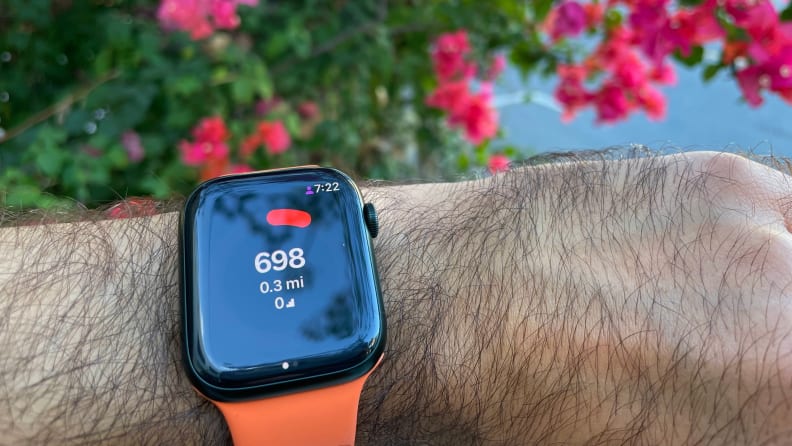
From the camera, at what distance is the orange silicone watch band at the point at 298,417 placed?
2.68 feet

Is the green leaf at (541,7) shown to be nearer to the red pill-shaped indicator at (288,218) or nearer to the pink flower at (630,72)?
the pink flower at (630,72)

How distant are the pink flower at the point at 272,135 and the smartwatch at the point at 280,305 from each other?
971 millimetres

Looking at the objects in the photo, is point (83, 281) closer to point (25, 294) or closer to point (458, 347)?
point (25, 294)

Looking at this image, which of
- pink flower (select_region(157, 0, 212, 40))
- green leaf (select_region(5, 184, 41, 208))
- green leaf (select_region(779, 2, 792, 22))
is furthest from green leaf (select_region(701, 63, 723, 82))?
green leaf (select_region(5, 184, 41, 208))

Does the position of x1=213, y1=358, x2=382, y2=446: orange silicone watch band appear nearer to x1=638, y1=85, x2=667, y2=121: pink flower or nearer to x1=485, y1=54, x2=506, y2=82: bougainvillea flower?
x1=638, y1=85, x2=667, y2=121: pink flower

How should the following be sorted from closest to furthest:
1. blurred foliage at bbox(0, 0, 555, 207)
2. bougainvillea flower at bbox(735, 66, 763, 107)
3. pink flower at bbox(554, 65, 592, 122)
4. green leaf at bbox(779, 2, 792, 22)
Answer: green leaf at bbox(779, 2, 792, 22) < bougainvillea flower at bbox(735, 66, 763, 107) < blurred foliage at bbox(0, 0, 555, 207) < pink flower at bbox(554, 65, 592, 122)

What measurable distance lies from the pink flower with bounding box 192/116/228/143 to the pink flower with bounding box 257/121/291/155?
0.15m

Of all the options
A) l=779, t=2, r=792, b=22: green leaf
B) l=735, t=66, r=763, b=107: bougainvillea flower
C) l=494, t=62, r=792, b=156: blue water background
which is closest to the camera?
l=779, t=2, r=792, b=22: green leaf

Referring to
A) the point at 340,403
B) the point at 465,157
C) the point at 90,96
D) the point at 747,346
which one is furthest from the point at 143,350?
the point at 465,157

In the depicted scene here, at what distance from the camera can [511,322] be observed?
96 centimetres

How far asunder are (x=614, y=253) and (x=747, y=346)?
240mm

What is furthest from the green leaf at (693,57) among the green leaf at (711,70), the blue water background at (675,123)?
the blue water background at (675,123)

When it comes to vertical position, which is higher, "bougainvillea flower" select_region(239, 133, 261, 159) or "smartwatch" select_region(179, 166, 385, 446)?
"smartwatch" select_region(179, 166, 385, 446)

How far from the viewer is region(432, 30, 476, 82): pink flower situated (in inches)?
90.4
